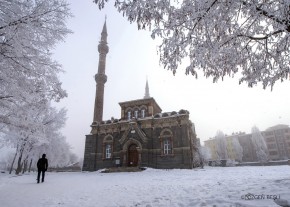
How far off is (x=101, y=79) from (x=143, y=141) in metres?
15.0

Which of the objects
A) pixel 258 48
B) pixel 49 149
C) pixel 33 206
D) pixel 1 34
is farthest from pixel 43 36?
pixel 49 149

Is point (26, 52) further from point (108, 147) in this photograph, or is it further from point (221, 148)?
point (221, 148)

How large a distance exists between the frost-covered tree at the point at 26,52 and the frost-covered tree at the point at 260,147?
192ft

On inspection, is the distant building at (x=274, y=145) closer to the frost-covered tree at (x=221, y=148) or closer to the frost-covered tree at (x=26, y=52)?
the frost-covered tree at (x=221, y=148)

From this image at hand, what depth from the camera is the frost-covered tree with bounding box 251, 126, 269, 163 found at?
5481 cm

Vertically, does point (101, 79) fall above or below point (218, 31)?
above

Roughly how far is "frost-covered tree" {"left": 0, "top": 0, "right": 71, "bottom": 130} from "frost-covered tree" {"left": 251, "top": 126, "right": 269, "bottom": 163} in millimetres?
58621

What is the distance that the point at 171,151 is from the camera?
881 inches

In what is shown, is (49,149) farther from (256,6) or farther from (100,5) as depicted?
(256,6)

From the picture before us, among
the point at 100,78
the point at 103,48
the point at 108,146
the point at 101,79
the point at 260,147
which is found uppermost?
the point at 103,48

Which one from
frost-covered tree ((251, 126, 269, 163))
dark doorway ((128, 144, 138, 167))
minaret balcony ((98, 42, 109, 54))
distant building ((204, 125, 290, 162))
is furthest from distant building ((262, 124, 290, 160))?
minaret balcony ((98, 42, 109, 54))

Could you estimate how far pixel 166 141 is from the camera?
23.0m

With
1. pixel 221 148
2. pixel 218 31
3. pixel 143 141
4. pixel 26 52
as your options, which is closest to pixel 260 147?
pixel 221 148

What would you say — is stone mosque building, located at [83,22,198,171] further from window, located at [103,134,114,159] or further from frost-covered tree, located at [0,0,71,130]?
frost-covered tree, located at [0,0,71,130]
